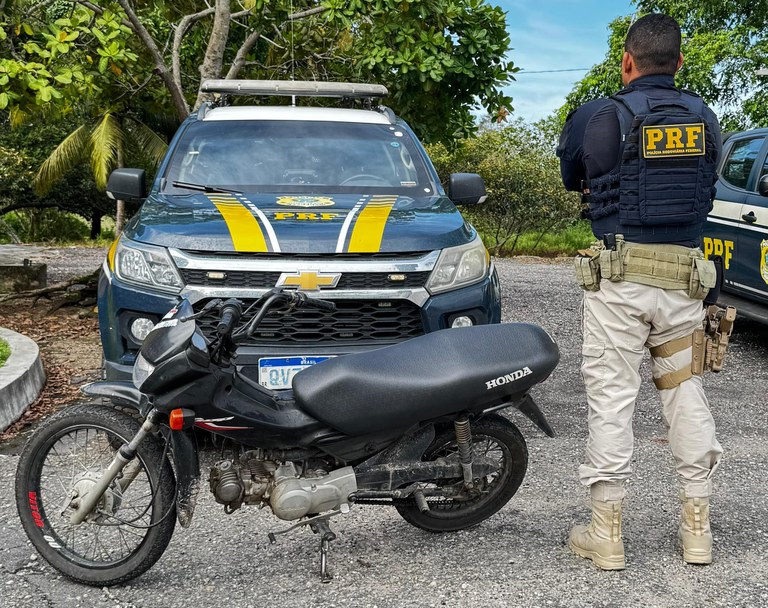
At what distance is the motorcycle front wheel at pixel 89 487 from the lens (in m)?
3.05

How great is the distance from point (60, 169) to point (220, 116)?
14.1 m

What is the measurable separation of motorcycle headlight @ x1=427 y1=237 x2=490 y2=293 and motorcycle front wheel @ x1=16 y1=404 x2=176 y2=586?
1.58 meters

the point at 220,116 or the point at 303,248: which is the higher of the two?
the point at 220,116

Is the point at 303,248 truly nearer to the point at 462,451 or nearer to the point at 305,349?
the point at 305,349

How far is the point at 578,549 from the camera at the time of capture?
11.1 feet

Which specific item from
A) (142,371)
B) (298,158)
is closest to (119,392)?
(142,371)

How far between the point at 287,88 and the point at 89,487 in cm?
336

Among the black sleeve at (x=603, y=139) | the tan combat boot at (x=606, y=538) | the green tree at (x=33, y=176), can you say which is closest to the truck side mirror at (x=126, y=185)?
the black sleeve at (x=603, y=139)

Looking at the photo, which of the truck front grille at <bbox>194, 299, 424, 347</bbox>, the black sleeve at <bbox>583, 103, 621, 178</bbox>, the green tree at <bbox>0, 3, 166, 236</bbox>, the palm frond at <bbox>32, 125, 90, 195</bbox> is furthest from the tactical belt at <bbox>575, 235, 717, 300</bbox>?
the palm frond at <bbox>32, 125, 90, 195</bbox>

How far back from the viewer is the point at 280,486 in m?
3.05

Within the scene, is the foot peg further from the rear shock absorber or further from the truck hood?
the truck hood

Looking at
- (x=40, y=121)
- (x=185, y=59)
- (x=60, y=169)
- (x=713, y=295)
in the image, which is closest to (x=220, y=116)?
(x=713, y=295)

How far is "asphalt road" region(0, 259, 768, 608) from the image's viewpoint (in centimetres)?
306

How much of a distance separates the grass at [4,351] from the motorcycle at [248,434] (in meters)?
2.65
